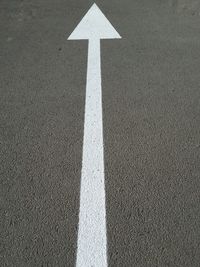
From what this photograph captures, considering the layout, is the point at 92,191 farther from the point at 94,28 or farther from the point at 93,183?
the point at 94,28

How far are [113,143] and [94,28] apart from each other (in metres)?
3.60

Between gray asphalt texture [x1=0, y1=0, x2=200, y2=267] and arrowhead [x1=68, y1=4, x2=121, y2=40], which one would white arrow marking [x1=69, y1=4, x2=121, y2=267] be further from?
arrowhead [x1=68, y1=4, x2=121, y2=40]

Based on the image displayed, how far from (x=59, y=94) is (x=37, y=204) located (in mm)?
1994

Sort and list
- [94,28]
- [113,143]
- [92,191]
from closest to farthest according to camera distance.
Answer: [92,191], [113,143], [94,28]

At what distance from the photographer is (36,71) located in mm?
5996

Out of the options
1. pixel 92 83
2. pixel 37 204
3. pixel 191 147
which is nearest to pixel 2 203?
pixel 37 204

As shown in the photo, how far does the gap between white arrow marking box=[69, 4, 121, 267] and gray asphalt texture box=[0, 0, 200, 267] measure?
2.5 inches

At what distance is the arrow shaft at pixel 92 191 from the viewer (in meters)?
3.27

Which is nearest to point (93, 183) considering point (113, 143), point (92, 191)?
point (92, 191)

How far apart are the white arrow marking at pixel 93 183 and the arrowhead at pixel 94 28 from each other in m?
0.64

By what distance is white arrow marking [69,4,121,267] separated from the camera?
10.8 feet

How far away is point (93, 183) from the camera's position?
3.94 metres

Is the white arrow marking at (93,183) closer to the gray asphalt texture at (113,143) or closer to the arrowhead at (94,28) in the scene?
the gray asphalt texture at (113,143)

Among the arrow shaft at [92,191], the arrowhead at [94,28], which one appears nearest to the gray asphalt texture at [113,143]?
the arrow shaft at [92,191]
